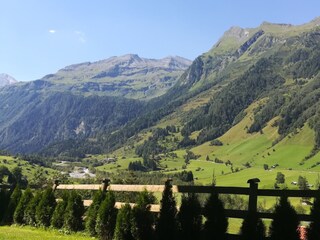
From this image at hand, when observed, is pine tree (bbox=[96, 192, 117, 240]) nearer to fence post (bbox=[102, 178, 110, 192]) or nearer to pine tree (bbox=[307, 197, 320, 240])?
fence post (bbox=[102, 178, 110, 192])

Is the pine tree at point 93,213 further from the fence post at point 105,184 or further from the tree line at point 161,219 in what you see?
the fence post at point 105,184

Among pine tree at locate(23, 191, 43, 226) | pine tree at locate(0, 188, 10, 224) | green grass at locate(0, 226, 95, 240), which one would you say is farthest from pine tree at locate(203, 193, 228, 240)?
pine tree at locate(0, 188, 10, 224)

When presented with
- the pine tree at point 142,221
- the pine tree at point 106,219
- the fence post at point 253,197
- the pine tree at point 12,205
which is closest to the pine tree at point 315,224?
the fence post at point 253,197

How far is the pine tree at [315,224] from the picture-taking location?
1194cm

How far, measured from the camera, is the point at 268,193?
13.6m

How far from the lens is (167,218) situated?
14.7m

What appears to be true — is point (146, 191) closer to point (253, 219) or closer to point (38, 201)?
point (253, 219)

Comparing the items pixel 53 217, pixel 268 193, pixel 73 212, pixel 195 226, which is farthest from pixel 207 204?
pixel 53 217

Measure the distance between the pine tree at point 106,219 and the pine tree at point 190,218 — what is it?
3.39 m

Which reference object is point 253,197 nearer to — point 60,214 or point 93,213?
point 93,213

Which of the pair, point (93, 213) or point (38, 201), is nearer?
point (93, 213)

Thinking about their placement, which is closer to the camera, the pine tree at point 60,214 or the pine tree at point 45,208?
the pine tree at point 60,214

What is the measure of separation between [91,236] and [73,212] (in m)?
2.29

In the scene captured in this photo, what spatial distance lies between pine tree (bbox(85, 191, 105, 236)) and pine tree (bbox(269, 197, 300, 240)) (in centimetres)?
793
